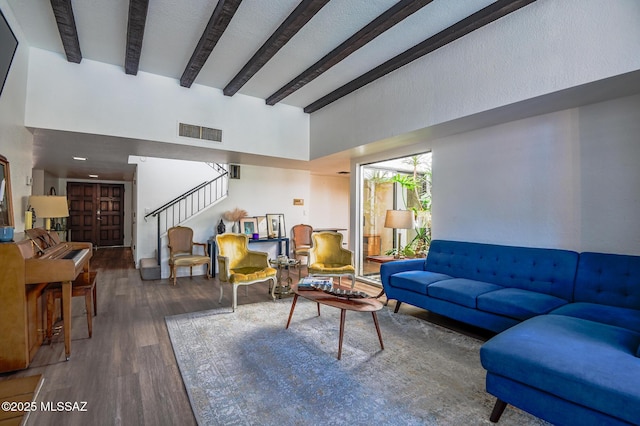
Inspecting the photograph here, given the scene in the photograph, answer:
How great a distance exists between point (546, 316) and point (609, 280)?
2.89ft

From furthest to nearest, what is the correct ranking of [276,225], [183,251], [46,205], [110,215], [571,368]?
1. [110,215]
2. [276,225]
3. [183,251]
4. [46,205]
5. [571,368]

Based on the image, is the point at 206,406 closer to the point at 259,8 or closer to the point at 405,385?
the point at 405,385

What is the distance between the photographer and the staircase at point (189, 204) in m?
6.18

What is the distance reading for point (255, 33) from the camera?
10.8 ft

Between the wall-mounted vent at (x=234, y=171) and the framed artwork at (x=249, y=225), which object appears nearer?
the framed artwork at (x=249, y=225)

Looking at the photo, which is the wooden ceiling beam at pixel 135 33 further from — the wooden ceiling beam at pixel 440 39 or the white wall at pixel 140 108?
the wooden ceiling beam at pixel 440 39

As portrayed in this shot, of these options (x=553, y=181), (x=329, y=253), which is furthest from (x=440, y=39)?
(x=329, y=253)

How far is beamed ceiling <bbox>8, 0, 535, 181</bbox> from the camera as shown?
2807 mm

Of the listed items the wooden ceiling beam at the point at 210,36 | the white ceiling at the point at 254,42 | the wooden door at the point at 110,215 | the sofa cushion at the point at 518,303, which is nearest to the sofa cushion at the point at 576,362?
the sofa cushion at the point at 518,303

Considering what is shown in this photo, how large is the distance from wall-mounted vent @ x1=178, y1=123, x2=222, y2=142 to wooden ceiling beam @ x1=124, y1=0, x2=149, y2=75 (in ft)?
2.96

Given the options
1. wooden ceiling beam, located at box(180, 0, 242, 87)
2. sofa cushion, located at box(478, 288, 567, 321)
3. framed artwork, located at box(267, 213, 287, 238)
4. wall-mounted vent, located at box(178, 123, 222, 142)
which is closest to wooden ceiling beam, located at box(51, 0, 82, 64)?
wooden ceiling beam, located at box(180, 0, 242, 87)

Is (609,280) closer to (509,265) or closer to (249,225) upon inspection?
(509,265)

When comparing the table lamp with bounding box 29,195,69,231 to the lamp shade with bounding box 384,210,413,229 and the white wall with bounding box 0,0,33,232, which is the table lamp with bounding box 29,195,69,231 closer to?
the white wall with bounding box 0,0,33,232

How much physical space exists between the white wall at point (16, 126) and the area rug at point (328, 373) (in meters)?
2.13
